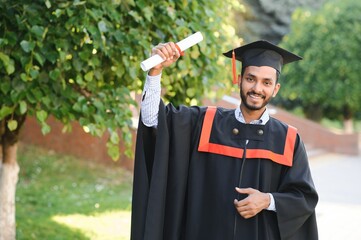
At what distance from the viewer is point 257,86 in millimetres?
3283

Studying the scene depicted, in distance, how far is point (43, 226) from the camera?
24.1 ft

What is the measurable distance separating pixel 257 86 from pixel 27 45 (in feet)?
5.53

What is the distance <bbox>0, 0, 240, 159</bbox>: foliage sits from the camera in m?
4.33

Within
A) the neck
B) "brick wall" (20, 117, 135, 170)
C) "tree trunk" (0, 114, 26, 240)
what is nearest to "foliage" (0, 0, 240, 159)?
"tree trunk" (0, 114, 26, 240)

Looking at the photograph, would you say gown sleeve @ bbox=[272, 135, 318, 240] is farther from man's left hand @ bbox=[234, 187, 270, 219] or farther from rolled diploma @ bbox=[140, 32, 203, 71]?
rolled diploma @ bbox=[140, 32, 203, 71]

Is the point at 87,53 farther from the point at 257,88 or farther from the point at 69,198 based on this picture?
the point at 69,198

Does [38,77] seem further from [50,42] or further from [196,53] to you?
[196,53]

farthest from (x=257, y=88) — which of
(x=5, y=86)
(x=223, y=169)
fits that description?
(x=5, y=86)

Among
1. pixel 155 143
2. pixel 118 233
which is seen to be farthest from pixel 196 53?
pixel 118 233

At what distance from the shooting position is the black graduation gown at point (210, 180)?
334cm

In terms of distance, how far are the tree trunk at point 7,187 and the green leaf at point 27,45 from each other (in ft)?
5.32

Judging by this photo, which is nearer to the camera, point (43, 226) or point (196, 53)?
point (196, 53)

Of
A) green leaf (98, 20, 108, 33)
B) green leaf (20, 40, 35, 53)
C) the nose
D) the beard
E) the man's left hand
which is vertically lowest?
the man's left hand

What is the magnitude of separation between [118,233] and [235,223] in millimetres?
4038
